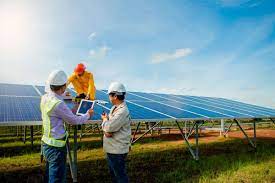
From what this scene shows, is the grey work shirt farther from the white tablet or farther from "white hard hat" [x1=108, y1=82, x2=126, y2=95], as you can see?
the white tablet

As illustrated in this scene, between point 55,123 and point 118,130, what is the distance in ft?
3.29

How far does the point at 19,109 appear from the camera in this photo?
6578 millimetres

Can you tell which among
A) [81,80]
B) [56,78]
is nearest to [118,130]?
[56,78]

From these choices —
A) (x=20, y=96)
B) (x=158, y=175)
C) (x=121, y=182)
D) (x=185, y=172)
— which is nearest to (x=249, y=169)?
(x=185, y=172)

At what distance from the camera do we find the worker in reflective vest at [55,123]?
3.91m

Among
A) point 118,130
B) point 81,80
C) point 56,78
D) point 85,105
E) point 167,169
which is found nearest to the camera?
point 56,78

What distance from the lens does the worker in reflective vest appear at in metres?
3.91

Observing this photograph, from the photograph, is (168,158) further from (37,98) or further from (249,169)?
(37,98)

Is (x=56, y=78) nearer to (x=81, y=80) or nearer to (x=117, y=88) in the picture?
(x=117, y=88)

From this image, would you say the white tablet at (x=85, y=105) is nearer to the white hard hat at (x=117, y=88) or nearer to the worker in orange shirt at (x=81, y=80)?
the white hard hat at (x=117, y=88)

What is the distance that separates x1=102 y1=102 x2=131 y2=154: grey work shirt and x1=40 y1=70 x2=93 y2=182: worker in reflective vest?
581 mm

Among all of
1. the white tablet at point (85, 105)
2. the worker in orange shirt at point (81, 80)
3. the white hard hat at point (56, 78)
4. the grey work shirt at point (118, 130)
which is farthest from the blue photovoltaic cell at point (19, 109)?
the grey work shirt at point (118, 130)

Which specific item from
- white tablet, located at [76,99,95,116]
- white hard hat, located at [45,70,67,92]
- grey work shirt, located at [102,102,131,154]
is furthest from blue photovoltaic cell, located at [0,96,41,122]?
grey work shirt, located at [102,102,131,154]

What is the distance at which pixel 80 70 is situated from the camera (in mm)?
6934
